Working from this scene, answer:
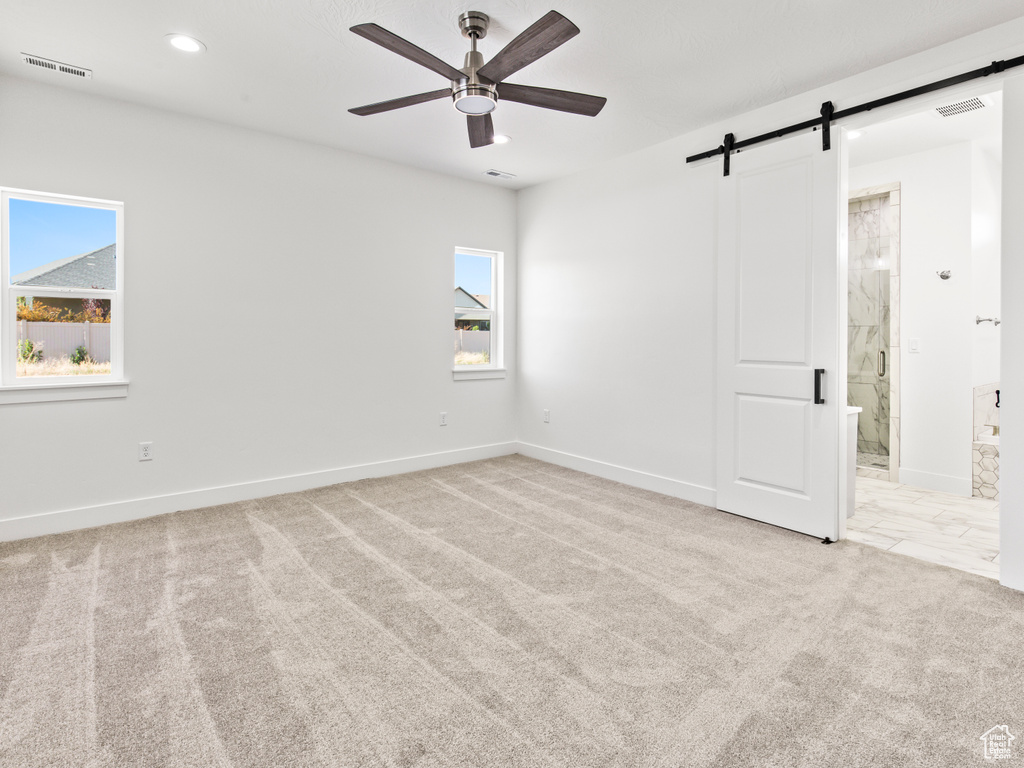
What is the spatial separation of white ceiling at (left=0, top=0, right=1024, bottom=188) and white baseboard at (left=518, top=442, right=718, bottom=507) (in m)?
2.66

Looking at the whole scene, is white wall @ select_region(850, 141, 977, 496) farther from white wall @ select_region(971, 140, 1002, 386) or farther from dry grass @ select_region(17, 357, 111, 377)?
dry grass @ select_region(17, 357, 111, 377)

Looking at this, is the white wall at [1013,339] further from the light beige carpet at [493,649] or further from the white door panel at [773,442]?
the white door panel at [773,442]

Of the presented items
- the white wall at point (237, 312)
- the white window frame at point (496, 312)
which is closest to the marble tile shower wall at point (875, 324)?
the white window frame at point (496, 312)

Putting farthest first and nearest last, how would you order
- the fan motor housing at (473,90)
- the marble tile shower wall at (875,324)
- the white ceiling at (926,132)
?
the marble tile shower wall at (875,324)
the white ceiling at (926,132)
the fan motor housing at (473,90)

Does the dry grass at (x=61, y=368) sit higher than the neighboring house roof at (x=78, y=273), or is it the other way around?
the neighboring house roof at (x=78, y=273)

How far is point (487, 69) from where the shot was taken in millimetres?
2391

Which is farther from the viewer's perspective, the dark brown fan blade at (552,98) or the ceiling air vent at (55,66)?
the ceiling air vent at (55,66)

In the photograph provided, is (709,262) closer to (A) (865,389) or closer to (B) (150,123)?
(A) (865,389)

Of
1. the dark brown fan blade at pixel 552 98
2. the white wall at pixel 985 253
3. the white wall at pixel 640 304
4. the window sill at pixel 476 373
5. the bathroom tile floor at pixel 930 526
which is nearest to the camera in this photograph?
the dark brown fan blade at pixel 552 98

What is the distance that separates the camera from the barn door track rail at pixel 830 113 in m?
2.64

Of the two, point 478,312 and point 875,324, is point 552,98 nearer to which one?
point 478,312

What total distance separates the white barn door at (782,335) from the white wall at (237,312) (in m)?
2.61

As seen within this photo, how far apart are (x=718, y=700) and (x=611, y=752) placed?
0.47m

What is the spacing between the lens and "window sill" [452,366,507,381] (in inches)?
211
